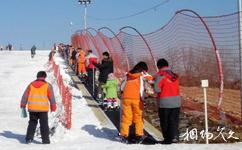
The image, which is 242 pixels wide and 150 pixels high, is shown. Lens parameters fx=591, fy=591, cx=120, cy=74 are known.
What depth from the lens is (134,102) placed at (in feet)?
37.3

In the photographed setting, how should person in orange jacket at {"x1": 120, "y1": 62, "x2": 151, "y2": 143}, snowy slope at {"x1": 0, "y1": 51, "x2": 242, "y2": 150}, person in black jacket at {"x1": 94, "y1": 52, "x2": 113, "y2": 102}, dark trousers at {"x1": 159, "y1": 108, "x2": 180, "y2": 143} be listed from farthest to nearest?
person in black jacket at {"x1": 94, "y1": 52, "x2": 113, "y2": 102} → person in orange jacket at {"x1": 120, "y1": 62, "x2": 151, "y2": 143} → dark trousers at {"x1": 159, "y1": 108, "x2": 180, "y2": 143} → snowy slope at {"x1": 0, "y1": 51, "x2": 242, "y2": 150}

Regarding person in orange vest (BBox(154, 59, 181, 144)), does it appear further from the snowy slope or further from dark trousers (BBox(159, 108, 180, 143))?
the snowy slope

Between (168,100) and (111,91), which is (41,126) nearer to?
(168,100)

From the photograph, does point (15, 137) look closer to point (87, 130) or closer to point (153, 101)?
point (87, 130)

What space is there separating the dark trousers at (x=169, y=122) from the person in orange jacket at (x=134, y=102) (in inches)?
19.2

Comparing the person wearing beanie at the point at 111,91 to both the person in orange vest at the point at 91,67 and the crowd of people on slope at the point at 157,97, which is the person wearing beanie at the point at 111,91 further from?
the person in orange vest at the point at 91,67

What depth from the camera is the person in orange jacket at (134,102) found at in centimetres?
1137

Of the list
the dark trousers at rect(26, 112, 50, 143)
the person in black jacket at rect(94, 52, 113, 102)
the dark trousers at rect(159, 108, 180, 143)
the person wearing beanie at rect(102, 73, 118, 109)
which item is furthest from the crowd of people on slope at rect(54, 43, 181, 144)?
the person in black jacket at rect(94, 52, 113, 102)

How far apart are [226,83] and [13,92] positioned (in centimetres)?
1223

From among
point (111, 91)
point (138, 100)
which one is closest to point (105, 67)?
point (111, 91)

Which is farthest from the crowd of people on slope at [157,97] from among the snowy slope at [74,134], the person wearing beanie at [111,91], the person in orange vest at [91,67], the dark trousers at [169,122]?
the person in orange vest at [91,67]

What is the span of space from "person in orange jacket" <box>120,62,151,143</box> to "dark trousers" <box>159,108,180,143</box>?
1.60ft

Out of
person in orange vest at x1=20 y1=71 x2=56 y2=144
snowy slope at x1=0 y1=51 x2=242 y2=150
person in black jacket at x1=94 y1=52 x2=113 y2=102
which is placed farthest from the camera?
person in black jacket at x1=94 y1=52 x2=113 y2=102

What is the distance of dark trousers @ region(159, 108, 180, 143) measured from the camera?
433 inches
